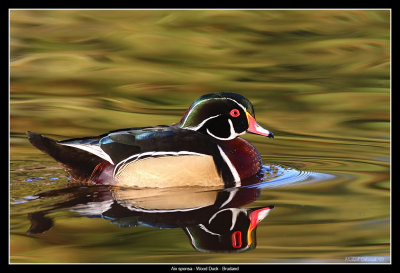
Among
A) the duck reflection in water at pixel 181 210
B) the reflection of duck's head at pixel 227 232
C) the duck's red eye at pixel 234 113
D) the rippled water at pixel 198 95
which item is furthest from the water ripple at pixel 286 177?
the reflection of duck's head at pixel 227 232

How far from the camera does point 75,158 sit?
27.4ft

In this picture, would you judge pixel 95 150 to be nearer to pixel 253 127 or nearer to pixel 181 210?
pixel 181 210

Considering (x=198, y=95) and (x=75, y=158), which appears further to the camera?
(x=198, y=95)

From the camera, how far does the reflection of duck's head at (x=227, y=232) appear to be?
22.3 ft

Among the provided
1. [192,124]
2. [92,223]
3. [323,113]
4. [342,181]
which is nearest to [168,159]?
[192,124]

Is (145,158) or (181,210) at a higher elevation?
(145,158)

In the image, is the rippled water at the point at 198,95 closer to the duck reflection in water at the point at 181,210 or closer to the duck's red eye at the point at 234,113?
the duck reflection in water at the point at 181,210

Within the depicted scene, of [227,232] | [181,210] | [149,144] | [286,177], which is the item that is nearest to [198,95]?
[286,177]

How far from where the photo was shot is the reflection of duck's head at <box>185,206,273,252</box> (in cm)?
681

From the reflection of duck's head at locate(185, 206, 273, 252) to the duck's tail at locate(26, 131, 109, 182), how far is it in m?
1.62

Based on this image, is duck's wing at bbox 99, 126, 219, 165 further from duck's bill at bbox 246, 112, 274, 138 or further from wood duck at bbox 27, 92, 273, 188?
duck's bill at bbox 246, 112, 274, 138

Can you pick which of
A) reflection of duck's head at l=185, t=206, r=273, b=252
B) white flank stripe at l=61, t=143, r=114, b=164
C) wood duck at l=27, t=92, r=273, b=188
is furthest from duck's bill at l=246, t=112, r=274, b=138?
white flank stripe at l=61, t=143, r=114, b=164

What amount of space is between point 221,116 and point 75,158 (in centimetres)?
170

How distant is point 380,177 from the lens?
8.87 metres
